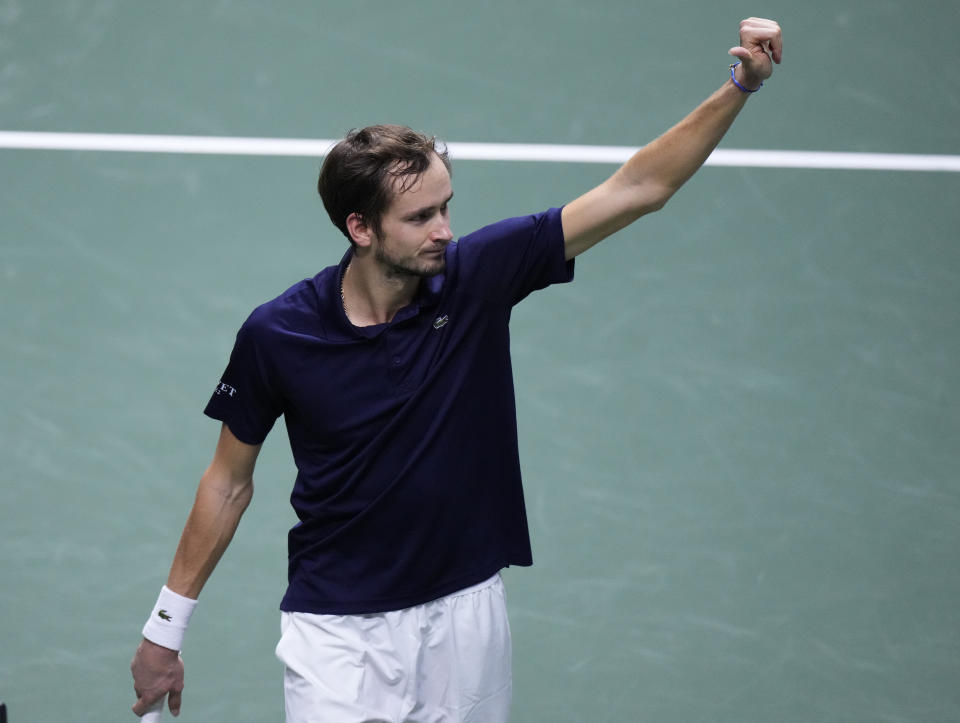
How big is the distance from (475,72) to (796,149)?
993mm

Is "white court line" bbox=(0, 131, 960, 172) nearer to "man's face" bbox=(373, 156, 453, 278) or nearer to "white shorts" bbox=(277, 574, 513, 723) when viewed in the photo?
"man's face" bbox=(373, 156, 453, 278)

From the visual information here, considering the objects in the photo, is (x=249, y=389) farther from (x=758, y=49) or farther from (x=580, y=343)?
(x=580, y=343)

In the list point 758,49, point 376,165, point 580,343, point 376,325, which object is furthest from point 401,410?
point 580,343

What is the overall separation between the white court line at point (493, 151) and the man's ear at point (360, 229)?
72.0 inches

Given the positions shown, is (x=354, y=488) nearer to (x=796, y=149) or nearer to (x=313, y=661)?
(x=313, y=661)

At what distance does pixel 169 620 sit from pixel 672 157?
1.22 m

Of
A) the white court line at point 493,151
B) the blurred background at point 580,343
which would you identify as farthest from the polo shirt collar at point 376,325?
the white court line at point 493,151

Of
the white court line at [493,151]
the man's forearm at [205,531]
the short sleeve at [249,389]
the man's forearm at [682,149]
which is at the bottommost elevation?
the man's forearm at [205,531]

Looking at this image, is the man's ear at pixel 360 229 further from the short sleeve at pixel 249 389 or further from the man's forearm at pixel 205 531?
the man's forearm at pixel 205 531

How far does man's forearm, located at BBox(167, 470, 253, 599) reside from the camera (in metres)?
2.66

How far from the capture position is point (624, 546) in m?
3.84

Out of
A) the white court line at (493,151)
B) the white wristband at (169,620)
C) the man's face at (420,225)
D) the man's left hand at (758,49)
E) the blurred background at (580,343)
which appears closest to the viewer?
the man's left hand at (758,49)

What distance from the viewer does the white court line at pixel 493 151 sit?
4344 millimetres

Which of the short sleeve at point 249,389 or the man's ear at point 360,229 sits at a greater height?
the man's ear at point 360,229
